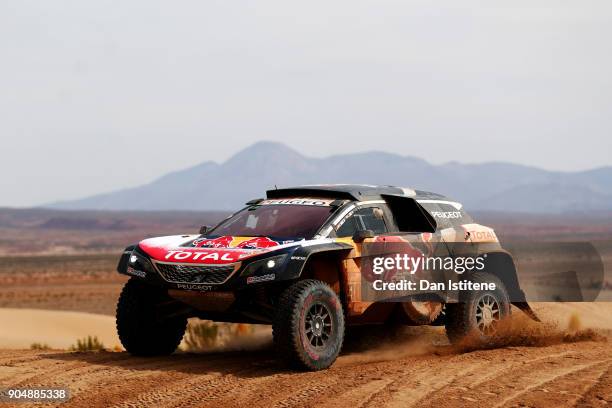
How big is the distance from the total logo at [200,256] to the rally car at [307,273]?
0.5 inches

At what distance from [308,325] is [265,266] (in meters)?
0.72

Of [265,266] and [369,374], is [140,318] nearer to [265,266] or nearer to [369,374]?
[265,266]

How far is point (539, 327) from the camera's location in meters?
12.1

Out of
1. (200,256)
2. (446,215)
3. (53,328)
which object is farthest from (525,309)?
(53,328)

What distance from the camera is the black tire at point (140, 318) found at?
1047 centimetres

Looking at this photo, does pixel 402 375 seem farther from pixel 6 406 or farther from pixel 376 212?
pixel 6 406

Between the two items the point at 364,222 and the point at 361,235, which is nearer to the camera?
the point at 361,235

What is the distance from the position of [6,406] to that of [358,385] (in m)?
2.99

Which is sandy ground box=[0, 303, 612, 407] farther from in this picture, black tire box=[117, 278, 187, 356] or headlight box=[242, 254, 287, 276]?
headlight box=[242, 254, 287, 276]

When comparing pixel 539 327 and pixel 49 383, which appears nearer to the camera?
pixel 49 383

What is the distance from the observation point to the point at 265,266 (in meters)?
9.27

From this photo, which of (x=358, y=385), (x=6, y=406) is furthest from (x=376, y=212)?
(x=6, y=406)

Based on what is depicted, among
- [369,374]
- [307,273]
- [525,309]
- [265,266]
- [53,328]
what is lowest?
[53,328]

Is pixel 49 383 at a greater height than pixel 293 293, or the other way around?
pixel 293 293
